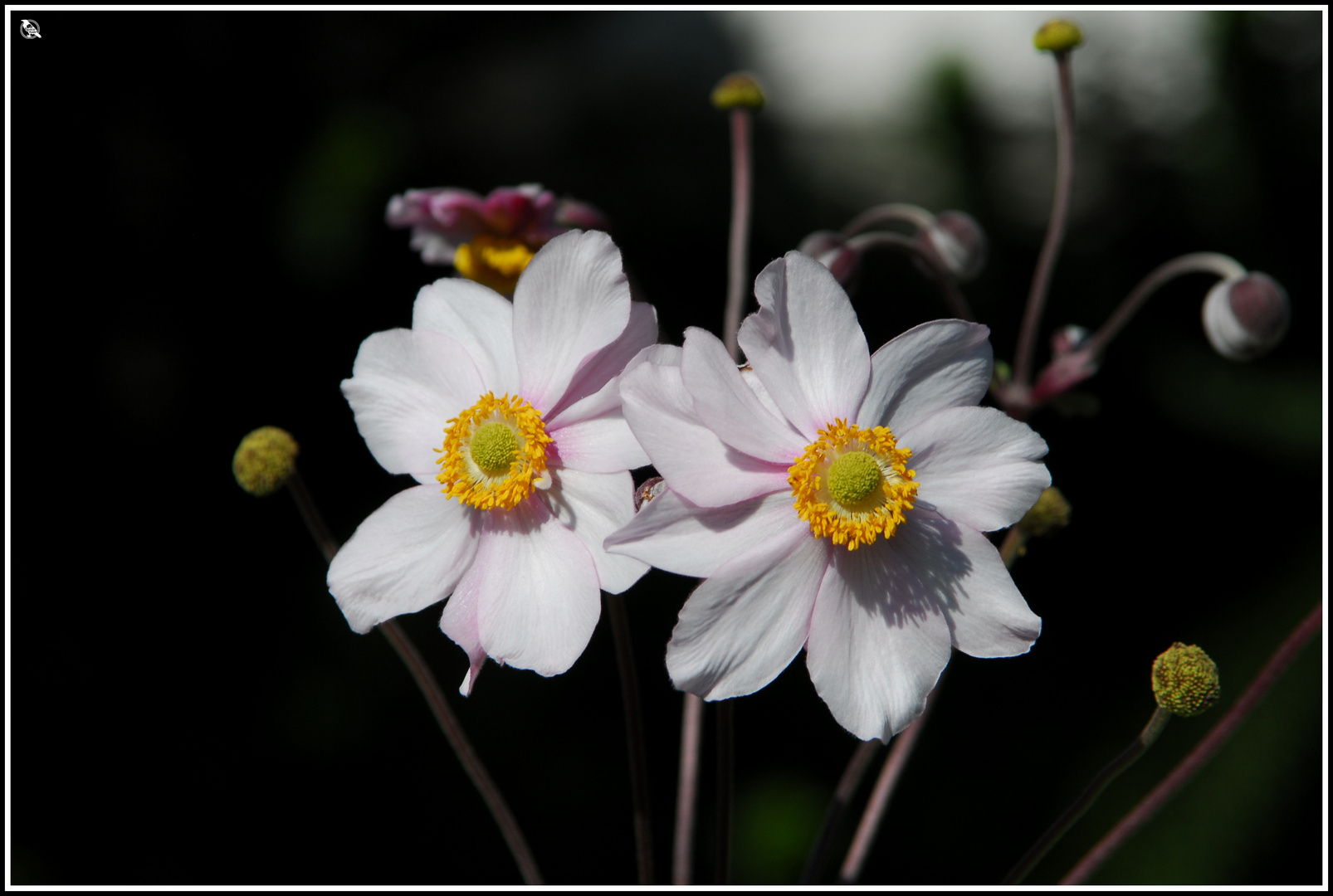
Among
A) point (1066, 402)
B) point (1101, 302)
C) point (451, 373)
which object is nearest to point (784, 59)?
point (1101, 302)

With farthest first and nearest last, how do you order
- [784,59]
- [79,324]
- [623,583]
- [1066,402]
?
[784,59]
[79,324]
[1066,402]
[623,583]

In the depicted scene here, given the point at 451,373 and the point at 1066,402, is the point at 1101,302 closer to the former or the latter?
the point at 1066,402

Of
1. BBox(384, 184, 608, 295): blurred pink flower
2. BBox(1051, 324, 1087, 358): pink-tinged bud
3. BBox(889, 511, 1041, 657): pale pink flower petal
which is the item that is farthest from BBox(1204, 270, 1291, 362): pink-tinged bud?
BBox(384, 184, 608, 295): blurred pink flower

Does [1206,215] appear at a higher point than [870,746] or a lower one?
lower

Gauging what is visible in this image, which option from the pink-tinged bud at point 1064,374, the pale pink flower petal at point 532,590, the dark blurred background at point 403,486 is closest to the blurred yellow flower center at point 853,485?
the pale pink flower petal at point 532,590

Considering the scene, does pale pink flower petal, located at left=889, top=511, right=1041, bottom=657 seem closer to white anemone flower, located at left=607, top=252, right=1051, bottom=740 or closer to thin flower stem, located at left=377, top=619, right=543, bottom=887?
white anemone flower, located at left=607, top=252, right=1051, bottom=740

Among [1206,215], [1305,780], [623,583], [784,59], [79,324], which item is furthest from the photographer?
[784,59]
